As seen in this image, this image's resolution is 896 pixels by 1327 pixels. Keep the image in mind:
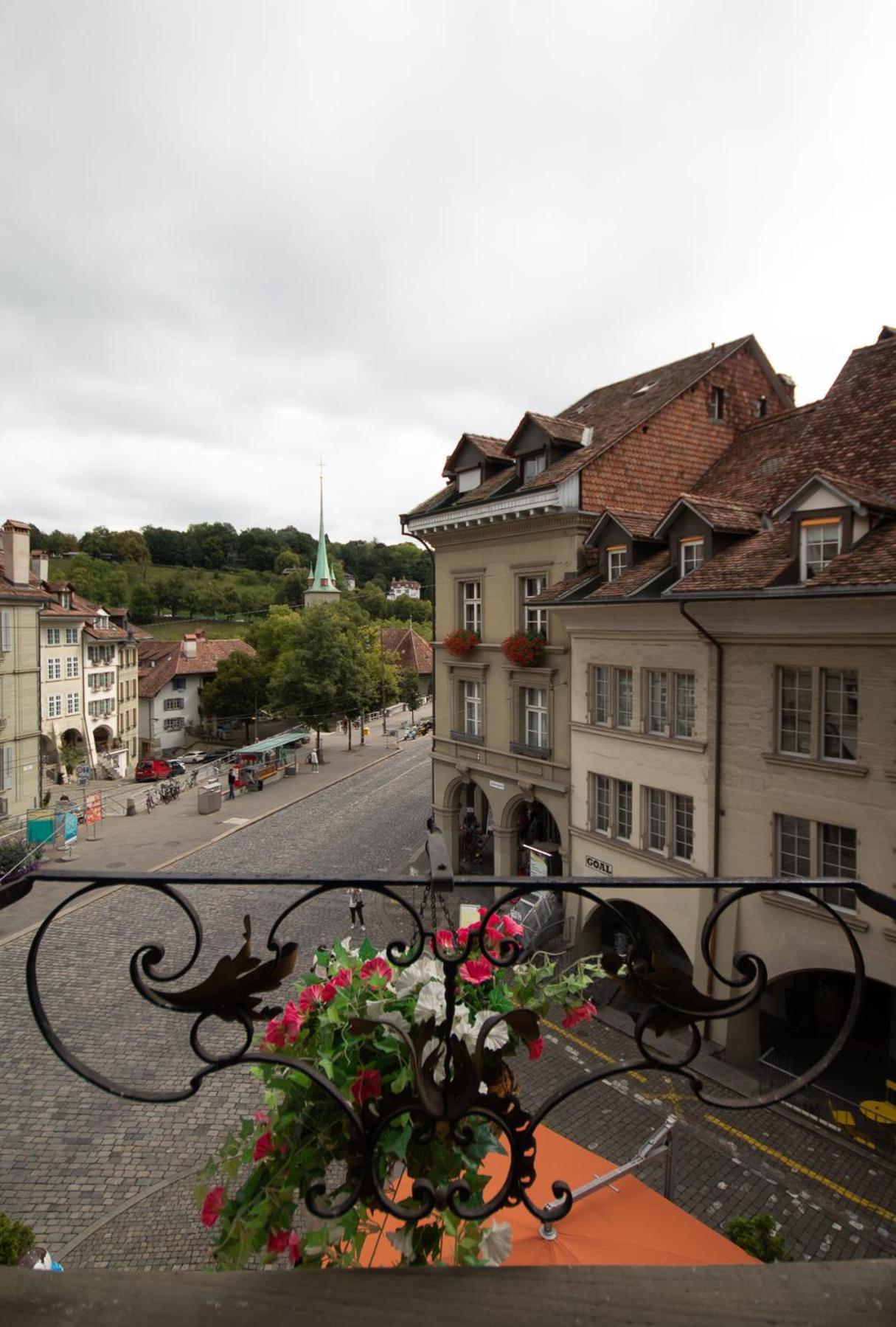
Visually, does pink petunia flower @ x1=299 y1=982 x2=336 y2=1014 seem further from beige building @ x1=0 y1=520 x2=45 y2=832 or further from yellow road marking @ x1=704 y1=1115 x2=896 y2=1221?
beige building @ x1=0 y1=520 x2=45 y2=832

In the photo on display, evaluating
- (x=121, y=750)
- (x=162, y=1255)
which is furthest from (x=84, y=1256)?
(x=121, y=750)

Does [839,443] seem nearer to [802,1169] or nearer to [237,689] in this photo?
[802,1169]

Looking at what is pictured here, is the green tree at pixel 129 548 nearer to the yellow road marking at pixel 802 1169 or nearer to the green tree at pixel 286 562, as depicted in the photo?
the green tree at pixel 286 562

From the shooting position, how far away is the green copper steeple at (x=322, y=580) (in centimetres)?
7988

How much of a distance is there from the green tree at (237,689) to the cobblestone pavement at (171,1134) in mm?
41202

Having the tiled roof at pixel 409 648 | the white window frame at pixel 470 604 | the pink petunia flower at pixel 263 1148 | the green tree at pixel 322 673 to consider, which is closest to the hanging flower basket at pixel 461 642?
the white window frame at pixel 470 604

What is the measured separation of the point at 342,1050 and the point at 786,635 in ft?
39.0

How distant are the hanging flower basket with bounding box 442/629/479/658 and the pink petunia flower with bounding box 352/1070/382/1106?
19.1 meters

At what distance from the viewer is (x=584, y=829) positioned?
1733 centimetres

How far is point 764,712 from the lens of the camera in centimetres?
1328

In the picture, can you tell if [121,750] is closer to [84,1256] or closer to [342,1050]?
[84,1256]

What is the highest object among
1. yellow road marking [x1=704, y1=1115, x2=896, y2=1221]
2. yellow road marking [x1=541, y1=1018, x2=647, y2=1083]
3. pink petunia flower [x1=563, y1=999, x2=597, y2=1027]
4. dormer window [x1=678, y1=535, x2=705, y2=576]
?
dormer window [x1=678, y1=535, x2=705, y2=576]

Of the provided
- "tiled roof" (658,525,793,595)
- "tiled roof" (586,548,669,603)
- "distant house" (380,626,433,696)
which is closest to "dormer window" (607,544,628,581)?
"tiled roof" (586,548,669,603)

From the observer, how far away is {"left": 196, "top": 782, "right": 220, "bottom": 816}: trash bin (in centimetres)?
3247
